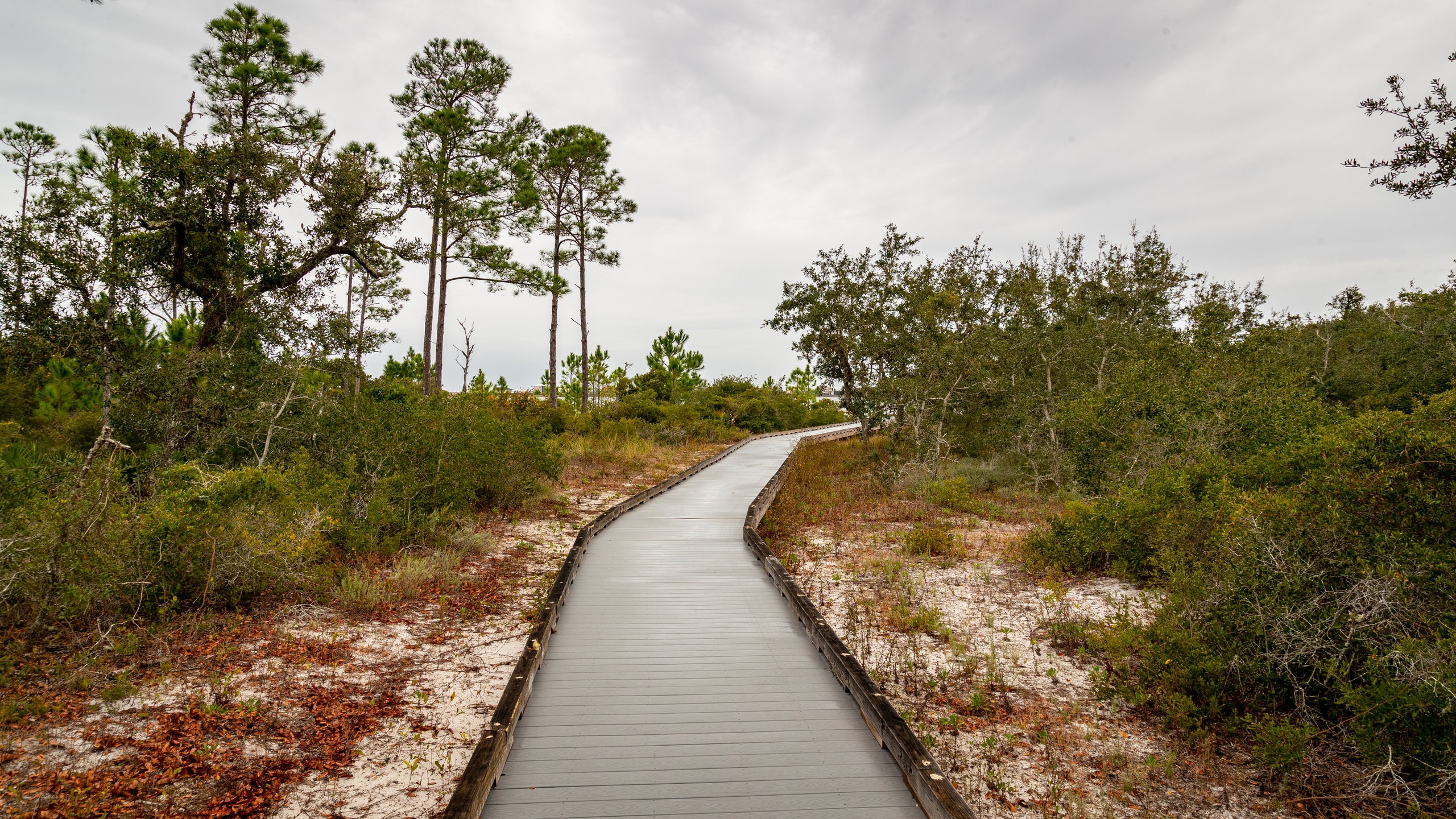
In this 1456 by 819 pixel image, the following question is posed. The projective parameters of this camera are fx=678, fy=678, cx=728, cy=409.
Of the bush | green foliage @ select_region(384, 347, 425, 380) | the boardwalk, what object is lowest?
the boardwalk

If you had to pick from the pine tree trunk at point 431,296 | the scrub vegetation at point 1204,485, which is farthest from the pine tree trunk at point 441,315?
the scrub vegetation at point 1204,485

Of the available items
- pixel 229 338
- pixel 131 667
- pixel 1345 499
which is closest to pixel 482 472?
pixel 229 338

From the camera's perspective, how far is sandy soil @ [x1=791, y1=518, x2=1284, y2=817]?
4.27m

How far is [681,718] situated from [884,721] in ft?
4.77

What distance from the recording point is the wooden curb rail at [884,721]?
3.49 meters

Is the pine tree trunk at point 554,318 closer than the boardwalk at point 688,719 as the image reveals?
No

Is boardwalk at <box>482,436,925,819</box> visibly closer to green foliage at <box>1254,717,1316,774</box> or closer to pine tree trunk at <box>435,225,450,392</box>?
green foliage at <box>1254,717,1316,774</box>

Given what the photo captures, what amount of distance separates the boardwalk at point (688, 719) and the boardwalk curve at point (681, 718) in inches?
0.5

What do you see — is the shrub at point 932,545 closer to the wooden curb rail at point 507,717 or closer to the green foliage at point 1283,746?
the wooden curb rail at point 507,717

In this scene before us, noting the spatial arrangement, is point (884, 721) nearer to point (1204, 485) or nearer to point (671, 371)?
point (1204, 485)

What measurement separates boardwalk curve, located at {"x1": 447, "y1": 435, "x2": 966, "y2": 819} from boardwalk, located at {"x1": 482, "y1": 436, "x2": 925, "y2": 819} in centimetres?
1

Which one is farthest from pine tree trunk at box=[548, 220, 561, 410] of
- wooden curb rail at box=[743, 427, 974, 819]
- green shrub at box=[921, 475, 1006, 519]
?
wooden curb rail at box=[743, 427, 974, 819]

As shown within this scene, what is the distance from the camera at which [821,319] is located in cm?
2539

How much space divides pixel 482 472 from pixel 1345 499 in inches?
467
